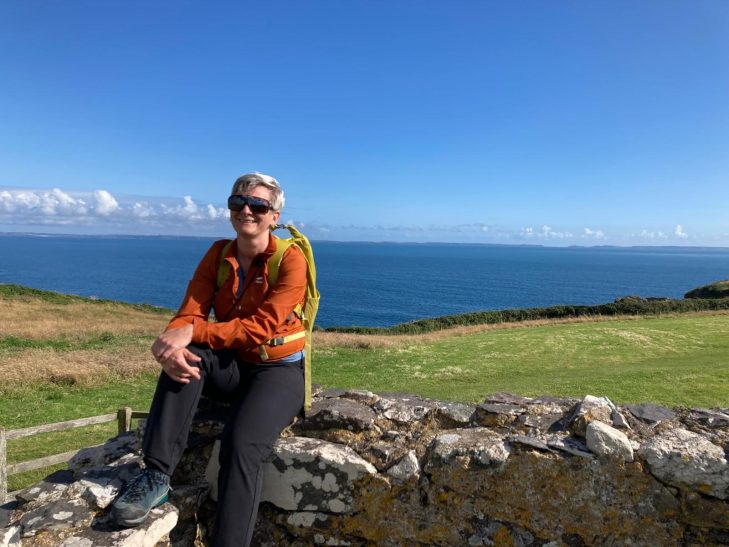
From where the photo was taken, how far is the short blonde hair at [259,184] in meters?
3.43

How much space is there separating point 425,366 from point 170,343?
1707 cm

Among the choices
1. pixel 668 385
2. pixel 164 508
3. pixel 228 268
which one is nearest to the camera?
pixel 164 508

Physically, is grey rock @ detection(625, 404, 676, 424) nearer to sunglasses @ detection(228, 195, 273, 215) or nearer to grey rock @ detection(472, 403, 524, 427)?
grey rock @ detection(472, 403, 524, 427)

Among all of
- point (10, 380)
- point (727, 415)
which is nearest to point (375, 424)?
point (727, 415)

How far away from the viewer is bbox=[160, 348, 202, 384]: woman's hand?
288 cm

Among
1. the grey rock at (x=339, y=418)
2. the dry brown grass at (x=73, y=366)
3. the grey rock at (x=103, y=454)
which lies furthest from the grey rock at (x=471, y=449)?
the dry brown grass at (x=73, y=366)

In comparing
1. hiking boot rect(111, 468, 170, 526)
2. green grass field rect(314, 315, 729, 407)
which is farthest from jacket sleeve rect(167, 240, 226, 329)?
green grass field rect(314, 315, 729, 407)

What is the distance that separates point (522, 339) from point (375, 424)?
23287 millimetres

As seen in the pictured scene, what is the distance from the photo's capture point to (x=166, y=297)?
278ft

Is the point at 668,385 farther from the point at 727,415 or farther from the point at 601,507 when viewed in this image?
the point at 601,507

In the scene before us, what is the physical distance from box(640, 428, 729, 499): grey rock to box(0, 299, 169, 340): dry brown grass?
26.1 metres

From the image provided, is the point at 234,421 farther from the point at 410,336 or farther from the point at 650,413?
the point at 410,336

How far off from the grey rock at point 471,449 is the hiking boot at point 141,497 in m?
1.54

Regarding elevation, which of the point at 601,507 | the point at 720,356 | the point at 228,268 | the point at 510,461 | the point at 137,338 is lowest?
the point at 137,338
